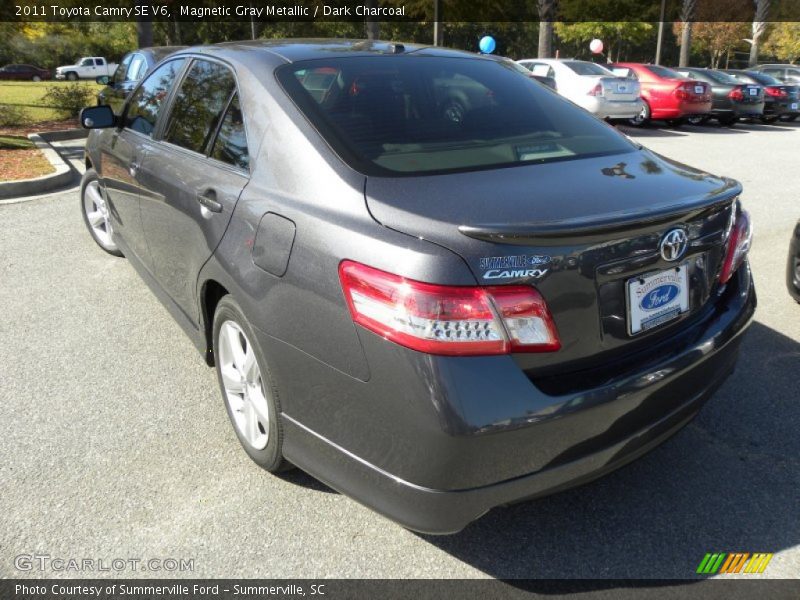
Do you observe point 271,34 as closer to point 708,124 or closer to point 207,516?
point 708,124

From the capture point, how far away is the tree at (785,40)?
43250 mm

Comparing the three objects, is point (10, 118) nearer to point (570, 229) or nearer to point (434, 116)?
point (434, 116)

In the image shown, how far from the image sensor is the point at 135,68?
36.1 feet

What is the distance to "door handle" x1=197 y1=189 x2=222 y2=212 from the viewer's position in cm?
275

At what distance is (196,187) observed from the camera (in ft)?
9.77

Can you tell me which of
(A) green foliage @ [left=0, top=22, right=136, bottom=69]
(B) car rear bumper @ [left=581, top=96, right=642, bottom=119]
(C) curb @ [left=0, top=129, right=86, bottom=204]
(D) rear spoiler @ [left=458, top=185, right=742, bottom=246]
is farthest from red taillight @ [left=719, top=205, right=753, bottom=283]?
(A) green foliage @ [left=0, top=22, right=136, bottom=69]

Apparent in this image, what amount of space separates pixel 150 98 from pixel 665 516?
3515mm

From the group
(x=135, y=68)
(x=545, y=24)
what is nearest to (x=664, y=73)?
(x=545, y=24)

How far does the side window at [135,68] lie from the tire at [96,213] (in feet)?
19.4

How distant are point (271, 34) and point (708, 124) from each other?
119 feet

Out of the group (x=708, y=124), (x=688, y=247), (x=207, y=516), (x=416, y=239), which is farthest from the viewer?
(x=708, y=124)

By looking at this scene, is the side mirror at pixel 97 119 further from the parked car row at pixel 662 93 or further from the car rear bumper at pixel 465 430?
the parked car row at pixel 662 93

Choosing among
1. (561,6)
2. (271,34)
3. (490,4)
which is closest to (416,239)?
(490,4)

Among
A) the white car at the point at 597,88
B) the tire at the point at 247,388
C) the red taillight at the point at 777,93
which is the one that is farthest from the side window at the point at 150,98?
the red taillight at the point at 777,93
